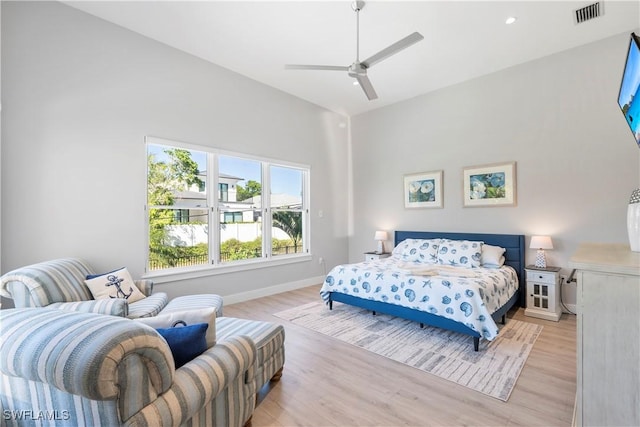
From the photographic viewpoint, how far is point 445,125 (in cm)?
489

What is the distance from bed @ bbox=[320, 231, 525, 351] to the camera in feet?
9.14

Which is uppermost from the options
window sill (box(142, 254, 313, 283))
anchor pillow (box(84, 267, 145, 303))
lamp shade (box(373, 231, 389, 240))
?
lamp shade (box(373, 231, 389, 240))

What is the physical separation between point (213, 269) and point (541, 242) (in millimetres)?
4484

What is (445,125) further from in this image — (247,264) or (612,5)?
(247,264)

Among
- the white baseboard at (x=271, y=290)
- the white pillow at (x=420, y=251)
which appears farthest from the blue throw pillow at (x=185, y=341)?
the white pillow at (x=420, y=251)

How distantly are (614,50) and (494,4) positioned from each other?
73.7 inches

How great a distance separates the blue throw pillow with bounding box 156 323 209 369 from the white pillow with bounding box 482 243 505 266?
388 centimetres

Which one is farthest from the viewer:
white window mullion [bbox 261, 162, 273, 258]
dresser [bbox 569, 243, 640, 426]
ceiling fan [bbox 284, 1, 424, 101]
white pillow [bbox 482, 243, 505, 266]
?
white window mullion [bbox 261, 162, 273, 258]

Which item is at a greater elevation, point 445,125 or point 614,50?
point 614,50

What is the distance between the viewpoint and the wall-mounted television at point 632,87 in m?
1.28

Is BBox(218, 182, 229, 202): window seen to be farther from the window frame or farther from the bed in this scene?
the bed

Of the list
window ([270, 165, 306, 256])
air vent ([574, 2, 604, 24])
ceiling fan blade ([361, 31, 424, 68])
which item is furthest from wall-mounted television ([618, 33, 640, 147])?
window ([270, 165, 306, 256])

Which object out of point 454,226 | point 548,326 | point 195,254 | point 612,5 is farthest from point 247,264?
point 612,5

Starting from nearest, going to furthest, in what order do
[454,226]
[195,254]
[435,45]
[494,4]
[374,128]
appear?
[494,4] < [435,45] < [195,254] < [454,226] < [374,128]
